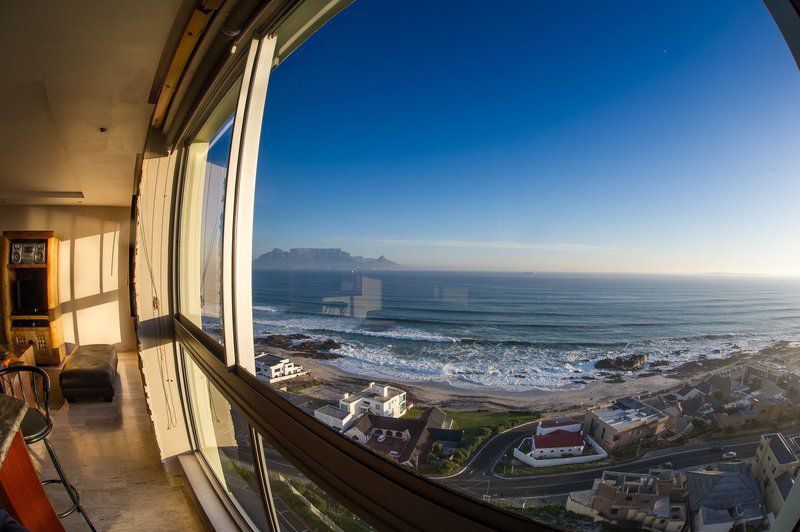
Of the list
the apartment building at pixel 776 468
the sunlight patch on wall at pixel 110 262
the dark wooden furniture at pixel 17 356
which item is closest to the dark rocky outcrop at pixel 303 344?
the apartment building at pixel 776 468

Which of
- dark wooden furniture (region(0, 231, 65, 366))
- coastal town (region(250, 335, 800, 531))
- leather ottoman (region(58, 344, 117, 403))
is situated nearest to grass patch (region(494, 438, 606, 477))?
coastal town (region(250, 335, 800, 531))

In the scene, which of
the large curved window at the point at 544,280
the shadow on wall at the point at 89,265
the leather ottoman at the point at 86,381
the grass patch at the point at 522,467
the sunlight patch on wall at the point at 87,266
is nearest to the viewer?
the large curved window at the point at 544,280

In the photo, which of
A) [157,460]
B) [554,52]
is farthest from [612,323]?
[157,460]

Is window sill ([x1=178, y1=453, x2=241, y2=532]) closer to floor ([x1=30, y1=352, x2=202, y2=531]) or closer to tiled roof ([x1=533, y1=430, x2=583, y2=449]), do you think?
floor ([x1=30, y1=352, x2=202, y2=531])

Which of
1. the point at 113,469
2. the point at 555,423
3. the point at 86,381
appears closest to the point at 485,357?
the point at 555,423

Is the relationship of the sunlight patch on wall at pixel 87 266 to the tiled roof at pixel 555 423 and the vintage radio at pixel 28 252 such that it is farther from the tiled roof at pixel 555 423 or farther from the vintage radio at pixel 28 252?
the tiled roof at pixel 555 423

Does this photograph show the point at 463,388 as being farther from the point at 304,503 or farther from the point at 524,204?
the point at 304,503

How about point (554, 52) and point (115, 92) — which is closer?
point (554, 52)
